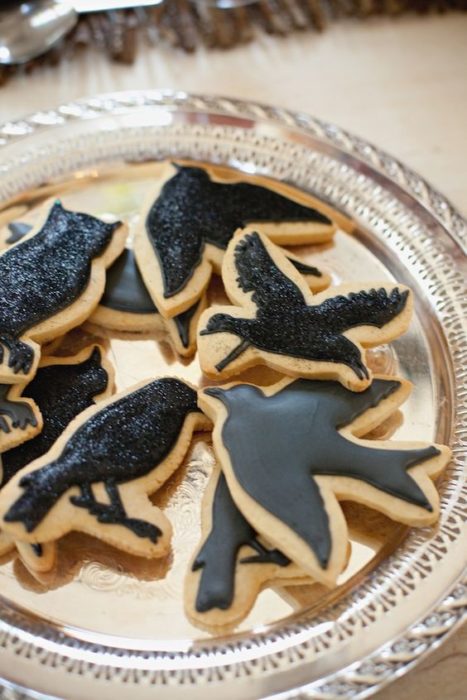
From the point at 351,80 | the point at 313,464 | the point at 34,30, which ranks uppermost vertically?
the point at 351,80

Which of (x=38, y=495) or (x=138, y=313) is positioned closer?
(x=38, y=495)

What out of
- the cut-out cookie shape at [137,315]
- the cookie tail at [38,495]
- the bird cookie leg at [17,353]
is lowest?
the cookie tail at [38,495]

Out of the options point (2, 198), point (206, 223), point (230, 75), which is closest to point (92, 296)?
point (206, 223)

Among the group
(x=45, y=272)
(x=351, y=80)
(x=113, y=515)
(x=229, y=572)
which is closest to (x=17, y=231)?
(x=45, y=272)

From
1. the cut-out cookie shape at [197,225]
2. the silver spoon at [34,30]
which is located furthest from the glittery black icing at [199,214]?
the silver spoon at [34,30]

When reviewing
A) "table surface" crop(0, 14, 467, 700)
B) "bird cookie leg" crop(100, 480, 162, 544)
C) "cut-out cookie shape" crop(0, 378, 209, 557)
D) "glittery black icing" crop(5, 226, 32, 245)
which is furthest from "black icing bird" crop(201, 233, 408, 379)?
"table surface" crop(0, 14, 467, 700)

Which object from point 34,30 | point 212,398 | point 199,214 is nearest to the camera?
point 212,398

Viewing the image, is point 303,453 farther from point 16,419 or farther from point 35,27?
point 35,27

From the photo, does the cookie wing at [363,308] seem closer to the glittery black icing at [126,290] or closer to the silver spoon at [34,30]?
the glittery black icing at [126,290]

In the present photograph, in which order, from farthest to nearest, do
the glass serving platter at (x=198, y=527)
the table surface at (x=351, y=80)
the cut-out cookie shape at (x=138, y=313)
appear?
the table surface at (x=351, y=80), the cut-out cookie shape at (x=138, y=313), the glass serving platter at (x=198, y=527)
